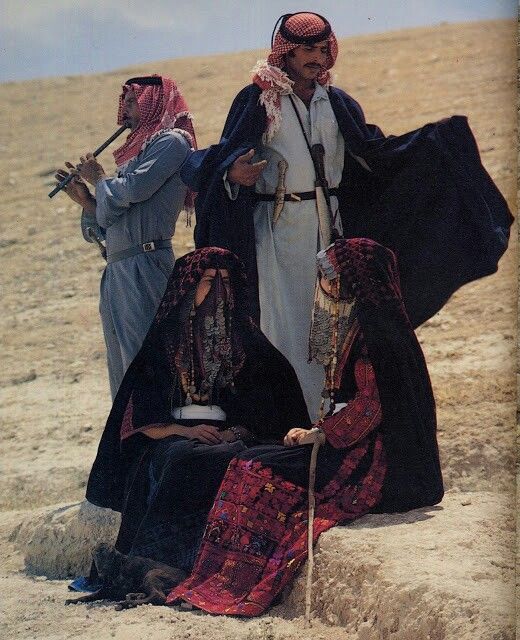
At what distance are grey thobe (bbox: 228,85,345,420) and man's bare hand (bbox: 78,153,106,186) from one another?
2.21ft

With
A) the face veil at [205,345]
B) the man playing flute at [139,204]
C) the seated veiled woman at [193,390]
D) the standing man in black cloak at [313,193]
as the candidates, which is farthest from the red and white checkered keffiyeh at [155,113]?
the face veil at [205,345]

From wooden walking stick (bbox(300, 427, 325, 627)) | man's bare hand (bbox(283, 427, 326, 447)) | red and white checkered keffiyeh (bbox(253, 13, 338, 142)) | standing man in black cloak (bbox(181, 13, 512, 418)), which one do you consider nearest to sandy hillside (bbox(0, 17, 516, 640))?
wooden walking stick (bbox(300, 427, 325, 627))

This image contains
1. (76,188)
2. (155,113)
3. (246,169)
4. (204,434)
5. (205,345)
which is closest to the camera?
(204,434)

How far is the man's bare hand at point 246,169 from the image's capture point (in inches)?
221

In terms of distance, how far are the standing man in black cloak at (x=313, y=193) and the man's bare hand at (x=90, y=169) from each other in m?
0.43

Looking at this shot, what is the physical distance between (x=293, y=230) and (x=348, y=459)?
1.17m

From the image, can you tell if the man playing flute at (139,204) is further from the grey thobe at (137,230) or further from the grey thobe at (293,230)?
the grey thobe at (293,230)

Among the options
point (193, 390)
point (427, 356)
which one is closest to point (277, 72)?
point (193, 390)

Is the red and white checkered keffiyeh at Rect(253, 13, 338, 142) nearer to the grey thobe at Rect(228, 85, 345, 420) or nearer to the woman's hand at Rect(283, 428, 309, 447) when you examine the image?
the grey thobe at Rect(228, 85, 345, 420)

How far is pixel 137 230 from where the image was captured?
6004mm

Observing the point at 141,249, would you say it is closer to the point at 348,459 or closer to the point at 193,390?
the point at 193,390

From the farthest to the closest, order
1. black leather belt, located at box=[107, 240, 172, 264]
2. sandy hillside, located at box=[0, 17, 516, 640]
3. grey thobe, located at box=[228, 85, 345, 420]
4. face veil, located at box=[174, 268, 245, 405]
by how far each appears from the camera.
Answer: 1. black leather belt, located at box=[107, 240, 172, 264]
2. grey thobe, located at box=[228, 85, 345, 420]
3. face veil, located at box=[174, 268, 245, 405]
4. sandy hillside, located at box=[0, 17, 516, 640]

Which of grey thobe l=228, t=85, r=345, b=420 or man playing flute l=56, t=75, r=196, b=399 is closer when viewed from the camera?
grey thobe l=228, t=85, r=345, b=420

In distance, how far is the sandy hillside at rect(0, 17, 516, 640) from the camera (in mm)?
4676
